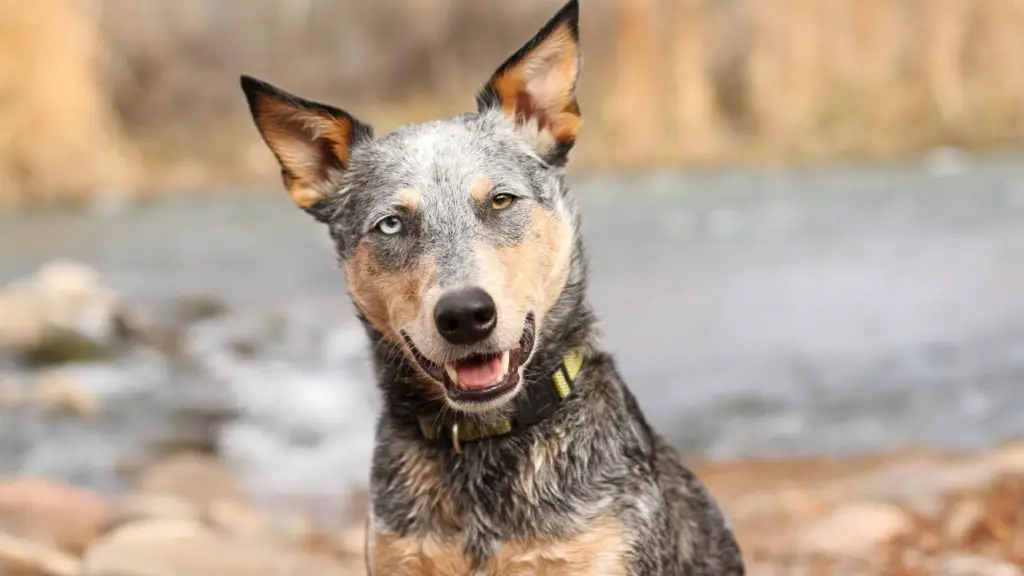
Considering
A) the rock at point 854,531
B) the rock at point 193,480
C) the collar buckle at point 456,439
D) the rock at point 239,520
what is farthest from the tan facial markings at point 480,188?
the rock at point 193,480

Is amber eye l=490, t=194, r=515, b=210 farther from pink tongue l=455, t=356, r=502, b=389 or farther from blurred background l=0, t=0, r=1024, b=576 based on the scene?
blurred background l=0, t=0, r=1024, b=576

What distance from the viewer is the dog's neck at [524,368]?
8.67ft

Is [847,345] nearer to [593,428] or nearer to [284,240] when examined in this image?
[284,240]

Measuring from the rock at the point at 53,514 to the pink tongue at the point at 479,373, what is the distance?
126 inches

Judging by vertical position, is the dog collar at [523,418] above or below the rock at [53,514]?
below

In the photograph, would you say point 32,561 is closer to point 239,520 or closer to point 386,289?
point 239,520

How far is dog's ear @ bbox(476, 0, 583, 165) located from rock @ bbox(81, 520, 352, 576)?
2.56 metres

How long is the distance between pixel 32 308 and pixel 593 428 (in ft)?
19.7

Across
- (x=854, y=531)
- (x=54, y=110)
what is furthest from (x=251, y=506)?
(x=854, y=531)

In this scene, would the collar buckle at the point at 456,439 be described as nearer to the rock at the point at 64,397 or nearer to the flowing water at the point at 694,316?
the flowing water at the point at 694,316

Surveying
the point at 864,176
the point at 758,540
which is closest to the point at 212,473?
the point at 758,540

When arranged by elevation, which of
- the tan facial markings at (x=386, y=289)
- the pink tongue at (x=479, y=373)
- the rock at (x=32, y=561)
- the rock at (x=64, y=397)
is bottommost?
the pink tongue at (x=479, y=373)

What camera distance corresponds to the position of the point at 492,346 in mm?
2408

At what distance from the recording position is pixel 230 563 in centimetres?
440
